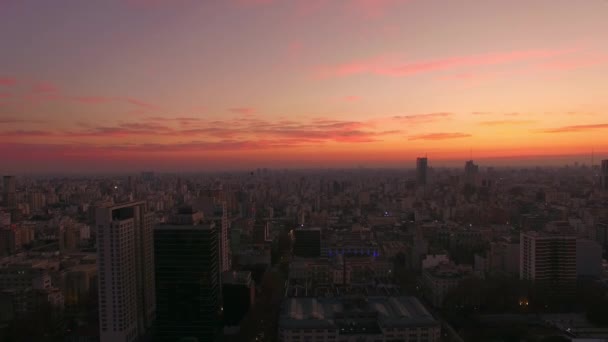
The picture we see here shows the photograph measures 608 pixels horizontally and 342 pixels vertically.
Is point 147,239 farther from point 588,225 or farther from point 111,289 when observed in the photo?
point 588,225

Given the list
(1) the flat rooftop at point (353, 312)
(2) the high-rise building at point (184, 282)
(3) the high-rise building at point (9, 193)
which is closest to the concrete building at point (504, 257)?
(1) the flat rooftop at point (353, 312)

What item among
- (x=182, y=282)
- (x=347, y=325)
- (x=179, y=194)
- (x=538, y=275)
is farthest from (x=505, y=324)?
(x=179, y=194)

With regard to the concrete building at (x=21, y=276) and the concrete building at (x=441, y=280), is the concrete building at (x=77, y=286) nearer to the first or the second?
the concrete building at (x=21, y=276)

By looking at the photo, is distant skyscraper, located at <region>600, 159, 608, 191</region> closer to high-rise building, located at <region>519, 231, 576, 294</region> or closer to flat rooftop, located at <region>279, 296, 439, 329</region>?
high-rise building, located at <region>519, 231, 576, 294</region>

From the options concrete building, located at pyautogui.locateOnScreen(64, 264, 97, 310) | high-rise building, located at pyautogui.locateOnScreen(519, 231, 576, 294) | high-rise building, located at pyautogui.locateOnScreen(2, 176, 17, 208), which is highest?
high-rise building, located at pyautogui.locateOnScreen(2, 176, 17, 208)

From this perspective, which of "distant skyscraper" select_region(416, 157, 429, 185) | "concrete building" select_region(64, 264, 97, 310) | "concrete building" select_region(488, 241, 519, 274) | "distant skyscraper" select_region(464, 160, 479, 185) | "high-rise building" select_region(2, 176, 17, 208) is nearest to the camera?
"concrete building" select_region(64, 264, 97, 310)

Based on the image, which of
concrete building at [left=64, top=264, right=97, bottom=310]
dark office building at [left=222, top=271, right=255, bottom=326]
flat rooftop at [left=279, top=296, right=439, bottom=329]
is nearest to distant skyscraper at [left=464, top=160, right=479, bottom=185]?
flat rooftop at [left=279, top=296, right=439, bottom=329]
